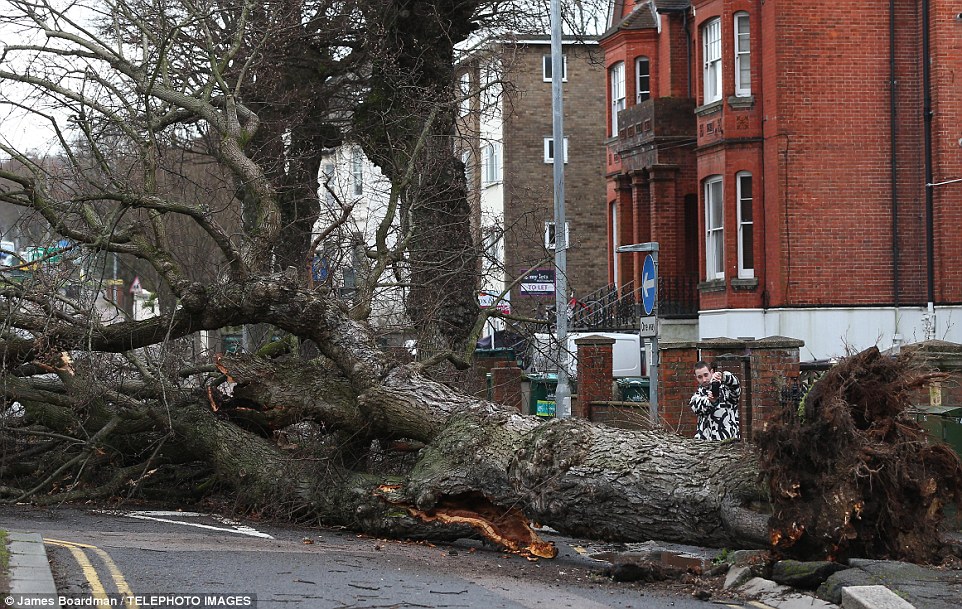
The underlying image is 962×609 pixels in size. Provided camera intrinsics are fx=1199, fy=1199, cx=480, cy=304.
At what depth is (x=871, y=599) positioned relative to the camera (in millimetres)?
7453

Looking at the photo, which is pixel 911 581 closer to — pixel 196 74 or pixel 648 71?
pixel 196 74

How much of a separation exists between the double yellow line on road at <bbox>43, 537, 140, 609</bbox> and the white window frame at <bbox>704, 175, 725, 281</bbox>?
21.2 m

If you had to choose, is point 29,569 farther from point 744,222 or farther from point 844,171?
point 744,222

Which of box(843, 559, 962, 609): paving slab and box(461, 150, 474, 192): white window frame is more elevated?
box(461, 150, 474, 192): white window frame

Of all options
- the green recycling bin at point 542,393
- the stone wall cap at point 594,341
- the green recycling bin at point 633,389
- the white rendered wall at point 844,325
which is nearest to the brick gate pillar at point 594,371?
the stone wall cap at point 594,341

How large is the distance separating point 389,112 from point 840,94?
450 inches

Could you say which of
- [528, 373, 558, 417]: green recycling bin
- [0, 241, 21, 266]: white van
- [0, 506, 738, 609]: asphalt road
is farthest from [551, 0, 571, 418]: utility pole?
[0, 241, 21, 266]: white van

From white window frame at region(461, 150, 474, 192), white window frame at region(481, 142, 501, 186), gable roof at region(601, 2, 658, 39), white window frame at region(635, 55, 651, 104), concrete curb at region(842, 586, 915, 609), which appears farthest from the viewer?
white window frame at region(481, 142, 501, 186)

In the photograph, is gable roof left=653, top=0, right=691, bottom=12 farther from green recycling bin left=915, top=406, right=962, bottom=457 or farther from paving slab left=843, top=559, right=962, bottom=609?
paving slab left=843, top=559, right=962, bottom=609

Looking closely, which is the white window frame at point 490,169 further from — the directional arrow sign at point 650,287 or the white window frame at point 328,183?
the directional arrow sign at point 650,287

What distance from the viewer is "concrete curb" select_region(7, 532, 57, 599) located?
22.9 feet

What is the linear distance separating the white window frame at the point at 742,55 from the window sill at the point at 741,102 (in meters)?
0.25

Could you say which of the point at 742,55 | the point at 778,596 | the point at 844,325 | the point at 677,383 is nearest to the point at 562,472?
the point at 778,596

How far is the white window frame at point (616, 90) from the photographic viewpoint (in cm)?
3506
